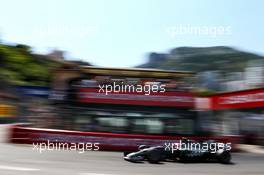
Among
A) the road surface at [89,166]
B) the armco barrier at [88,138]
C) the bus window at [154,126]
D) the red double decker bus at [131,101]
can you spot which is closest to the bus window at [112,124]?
the red double decker bus at [131,101]

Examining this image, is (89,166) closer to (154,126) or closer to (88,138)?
(88,138)

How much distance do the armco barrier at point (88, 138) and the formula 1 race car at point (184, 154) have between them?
6.85ft

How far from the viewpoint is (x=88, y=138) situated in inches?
532

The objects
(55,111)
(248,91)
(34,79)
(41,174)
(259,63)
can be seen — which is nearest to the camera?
(41,174)

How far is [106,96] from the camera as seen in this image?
1364 cm

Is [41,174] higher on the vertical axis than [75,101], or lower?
lower

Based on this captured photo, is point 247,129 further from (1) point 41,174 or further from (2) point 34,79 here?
(2) point 34,79

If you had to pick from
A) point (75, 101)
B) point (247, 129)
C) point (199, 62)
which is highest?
point (199, 62)

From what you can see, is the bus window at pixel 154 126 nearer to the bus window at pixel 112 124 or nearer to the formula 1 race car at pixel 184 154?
the bus window at pixel 112 124

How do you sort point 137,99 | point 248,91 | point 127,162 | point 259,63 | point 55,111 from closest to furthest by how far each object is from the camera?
point 127,162, point 137,99, point 55,111, point 248,91, point 259,63

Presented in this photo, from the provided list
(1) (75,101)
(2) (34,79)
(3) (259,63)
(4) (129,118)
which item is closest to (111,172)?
(4) (129,118)

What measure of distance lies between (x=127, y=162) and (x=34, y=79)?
21.4 m

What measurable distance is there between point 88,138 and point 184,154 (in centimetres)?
387

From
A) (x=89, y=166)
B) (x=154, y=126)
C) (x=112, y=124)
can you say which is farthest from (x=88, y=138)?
(x=89, y=166)
